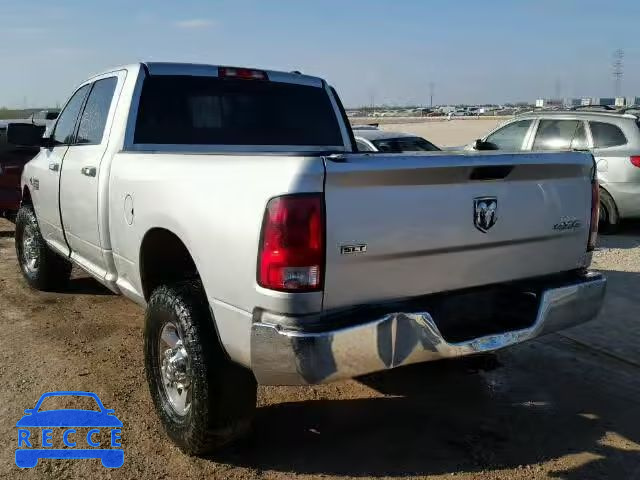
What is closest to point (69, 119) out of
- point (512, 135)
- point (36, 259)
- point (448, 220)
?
point (36, 259)

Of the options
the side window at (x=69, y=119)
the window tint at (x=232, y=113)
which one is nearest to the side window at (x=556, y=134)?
the window tint at (x=232, y=113)

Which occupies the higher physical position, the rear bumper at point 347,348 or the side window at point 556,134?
the side window at point 556,134

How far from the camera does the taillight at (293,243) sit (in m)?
2.55

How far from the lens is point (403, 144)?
1091cm

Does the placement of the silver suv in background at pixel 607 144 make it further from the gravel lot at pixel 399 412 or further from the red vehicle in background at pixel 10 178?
the red vehicle in background at pixel 10 178

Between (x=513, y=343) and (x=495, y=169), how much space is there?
2.75 ft

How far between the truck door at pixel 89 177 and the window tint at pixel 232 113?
0.32m

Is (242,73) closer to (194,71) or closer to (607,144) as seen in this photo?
→ (194,71)

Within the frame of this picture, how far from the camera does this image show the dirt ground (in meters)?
3.18

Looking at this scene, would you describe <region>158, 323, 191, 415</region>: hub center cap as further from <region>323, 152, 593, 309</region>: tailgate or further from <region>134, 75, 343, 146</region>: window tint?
<region>134, 75, 343, 146</region>: window tint

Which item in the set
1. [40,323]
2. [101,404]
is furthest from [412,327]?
[40,323]

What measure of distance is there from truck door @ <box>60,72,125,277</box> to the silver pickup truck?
0.04 m

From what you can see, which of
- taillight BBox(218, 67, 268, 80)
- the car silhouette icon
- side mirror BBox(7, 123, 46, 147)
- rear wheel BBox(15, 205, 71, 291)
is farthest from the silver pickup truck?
rear wheel BBox(15, 205, 71, 291)

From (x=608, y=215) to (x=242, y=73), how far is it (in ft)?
21.7
